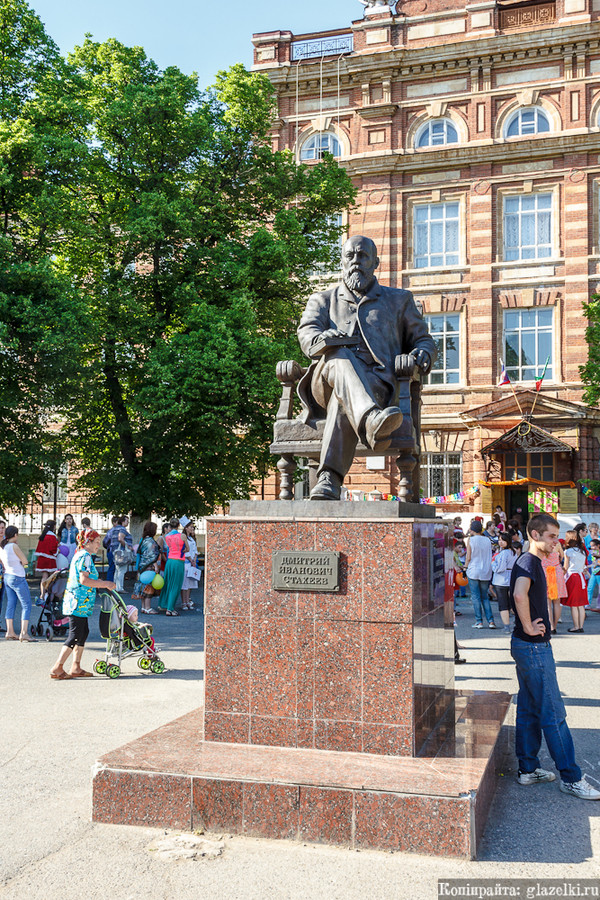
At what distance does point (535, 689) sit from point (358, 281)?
323cm

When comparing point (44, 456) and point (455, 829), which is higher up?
point (44, 456)

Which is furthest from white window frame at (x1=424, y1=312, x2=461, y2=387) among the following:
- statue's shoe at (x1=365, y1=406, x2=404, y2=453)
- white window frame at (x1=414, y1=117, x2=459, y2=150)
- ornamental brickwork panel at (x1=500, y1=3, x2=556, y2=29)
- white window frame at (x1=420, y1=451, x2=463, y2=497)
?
statue's shoe at (x1=365, y1=406, x2=404, y2=453)

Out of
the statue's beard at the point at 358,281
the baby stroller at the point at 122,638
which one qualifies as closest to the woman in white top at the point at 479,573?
the baby stroller at the point at 122,638

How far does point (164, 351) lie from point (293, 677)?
16759 mm

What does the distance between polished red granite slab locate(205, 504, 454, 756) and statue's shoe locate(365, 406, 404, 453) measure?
2.22 feet

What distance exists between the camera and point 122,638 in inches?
405

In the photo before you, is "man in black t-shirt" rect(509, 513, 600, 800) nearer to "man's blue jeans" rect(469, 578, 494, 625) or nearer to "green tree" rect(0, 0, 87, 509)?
"man's blue jeans" rect(469, 578, 494, 625)

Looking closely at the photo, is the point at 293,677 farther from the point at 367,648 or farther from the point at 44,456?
the point at 44,456

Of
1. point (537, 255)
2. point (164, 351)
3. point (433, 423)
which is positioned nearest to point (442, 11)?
point (537, 255)

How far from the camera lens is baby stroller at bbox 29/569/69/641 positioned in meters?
13.0

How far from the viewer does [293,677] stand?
5.24m

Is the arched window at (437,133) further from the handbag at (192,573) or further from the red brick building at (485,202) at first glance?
the handbag at (192,573)

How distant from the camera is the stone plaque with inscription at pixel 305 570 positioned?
521cm

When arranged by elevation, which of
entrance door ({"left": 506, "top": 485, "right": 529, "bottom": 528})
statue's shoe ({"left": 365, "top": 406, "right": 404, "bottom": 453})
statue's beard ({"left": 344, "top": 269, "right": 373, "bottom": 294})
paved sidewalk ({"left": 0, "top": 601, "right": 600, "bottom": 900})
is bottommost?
paved sidewalk ({"left": 0, "top": 601, "right": 600, "bottom": 900})
